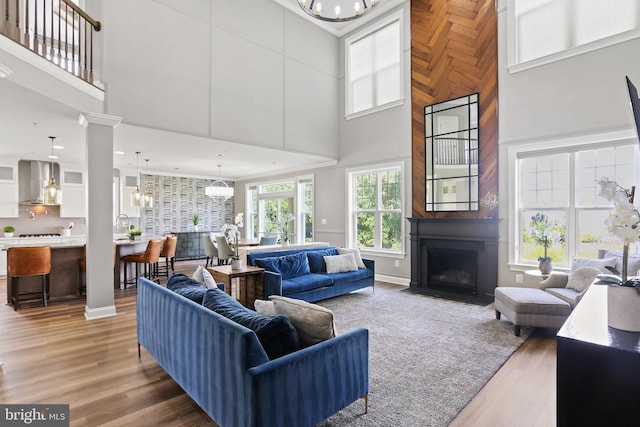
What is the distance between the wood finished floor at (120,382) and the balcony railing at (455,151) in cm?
287

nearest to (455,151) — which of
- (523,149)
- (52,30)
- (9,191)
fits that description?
(523,149)

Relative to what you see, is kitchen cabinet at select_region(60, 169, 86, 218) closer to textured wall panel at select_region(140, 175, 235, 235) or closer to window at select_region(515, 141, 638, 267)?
textured wall panel at select_region(140, 175, 235, 235)

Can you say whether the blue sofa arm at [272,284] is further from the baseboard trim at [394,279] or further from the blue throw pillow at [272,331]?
the baseboard trim at [394,279]

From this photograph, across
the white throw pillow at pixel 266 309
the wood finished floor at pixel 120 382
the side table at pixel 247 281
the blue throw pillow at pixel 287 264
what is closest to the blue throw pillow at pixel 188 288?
the white throw pillow at pixel 266 309

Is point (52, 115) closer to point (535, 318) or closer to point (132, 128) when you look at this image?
point (132, 128)

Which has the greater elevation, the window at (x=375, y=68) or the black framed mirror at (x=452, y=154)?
the window at (x=375, y=68)

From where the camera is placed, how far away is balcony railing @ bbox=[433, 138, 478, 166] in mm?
5320

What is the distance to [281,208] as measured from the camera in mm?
9273

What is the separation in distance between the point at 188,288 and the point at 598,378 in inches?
99.6

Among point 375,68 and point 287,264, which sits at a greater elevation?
point 375,68

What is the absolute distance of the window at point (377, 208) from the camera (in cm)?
642

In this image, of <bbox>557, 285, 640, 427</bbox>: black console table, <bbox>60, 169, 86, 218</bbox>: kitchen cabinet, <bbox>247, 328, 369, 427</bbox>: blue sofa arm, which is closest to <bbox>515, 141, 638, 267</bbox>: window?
<bbox>247, 328, 369, 427</bbox>: blue sofa arm

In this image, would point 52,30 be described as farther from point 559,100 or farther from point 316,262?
point 559,100

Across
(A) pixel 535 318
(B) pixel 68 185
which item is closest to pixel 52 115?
(B) pixel 68 185
